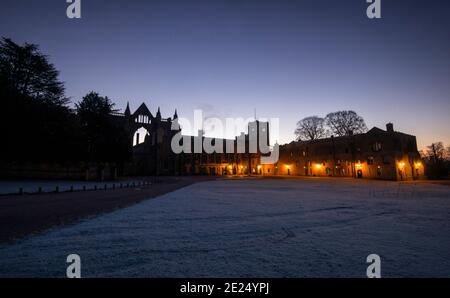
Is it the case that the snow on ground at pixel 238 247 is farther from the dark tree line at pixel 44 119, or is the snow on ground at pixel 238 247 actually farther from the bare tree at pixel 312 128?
the bare tree at pixel 312 128

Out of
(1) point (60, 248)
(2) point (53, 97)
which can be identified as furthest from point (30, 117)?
(1) point (60, 248)

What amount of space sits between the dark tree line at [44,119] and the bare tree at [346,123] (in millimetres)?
47023

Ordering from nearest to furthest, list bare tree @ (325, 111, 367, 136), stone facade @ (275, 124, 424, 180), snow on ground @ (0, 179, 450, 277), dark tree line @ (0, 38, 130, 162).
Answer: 1. snow on ground @ (0, 179, 450, 277)
2. dark tree line @ (0, 38, 130, 162)
3. stone facade @ (275, 124, 424, 180)
4. bare tree @ (325, 111, 367, 136)

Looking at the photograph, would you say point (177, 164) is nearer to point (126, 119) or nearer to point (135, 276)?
point (126, 119)

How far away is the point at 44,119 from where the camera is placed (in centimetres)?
3341

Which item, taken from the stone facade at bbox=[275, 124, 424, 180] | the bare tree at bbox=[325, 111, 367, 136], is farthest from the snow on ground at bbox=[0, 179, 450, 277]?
the bare tree at bbox=[325, 111, 367, 136]

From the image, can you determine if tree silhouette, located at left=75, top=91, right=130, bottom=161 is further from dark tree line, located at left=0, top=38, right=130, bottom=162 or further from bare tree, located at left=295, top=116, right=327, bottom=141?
bare tree, located at left=295, top=116, right=327, bottom=141

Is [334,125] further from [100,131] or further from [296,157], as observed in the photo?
[100,131]

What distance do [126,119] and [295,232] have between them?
64.3m

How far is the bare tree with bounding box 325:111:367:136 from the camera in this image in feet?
169

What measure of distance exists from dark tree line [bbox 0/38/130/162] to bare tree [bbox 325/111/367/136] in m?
47.0

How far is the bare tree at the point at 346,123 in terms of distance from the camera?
51531mm

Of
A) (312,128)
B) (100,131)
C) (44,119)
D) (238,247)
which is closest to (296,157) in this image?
(312,128)

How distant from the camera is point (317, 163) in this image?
180 ft
